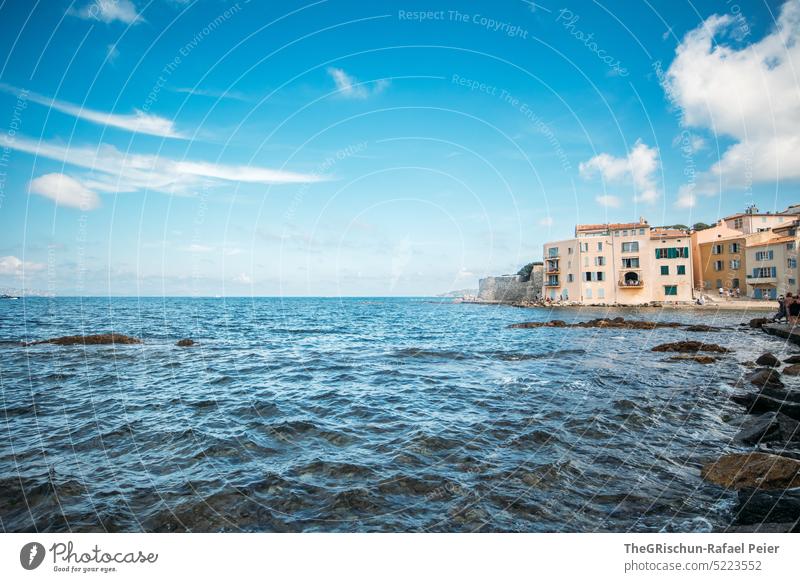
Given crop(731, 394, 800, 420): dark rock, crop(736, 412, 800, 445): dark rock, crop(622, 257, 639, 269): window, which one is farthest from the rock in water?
crop(622, 257, 639, 269): window

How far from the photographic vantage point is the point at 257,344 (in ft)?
105

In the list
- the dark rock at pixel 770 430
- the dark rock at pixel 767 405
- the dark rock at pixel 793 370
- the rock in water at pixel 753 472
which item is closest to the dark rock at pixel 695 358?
the dark rock at pixel 793 370

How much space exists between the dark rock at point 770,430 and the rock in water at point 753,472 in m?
2.63

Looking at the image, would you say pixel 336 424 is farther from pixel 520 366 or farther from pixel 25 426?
pixel 520 366

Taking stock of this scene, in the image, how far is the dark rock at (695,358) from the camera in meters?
21.6

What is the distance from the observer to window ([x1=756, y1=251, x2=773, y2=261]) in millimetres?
57375

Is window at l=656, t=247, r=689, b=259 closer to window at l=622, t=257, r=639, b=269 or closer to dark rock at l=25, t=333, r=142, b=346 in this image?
window at l=622, t=257, r=639, b=269

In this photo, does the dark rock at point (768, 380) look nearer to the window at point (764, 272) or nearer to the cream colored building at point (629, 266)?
the window at point (764, 272)

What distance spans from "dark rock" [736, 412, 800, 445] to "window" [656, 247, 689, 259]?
69.6 meters

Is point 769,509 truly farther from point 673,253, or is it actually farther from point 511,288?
point 511,288

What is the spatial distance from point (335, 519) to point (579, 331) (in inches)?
1537
